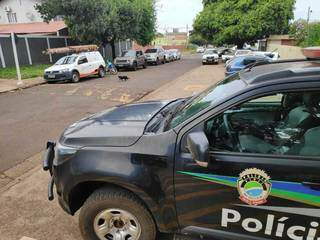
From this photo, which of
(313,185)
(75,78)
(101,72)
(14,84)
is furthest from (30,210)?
(101,72)

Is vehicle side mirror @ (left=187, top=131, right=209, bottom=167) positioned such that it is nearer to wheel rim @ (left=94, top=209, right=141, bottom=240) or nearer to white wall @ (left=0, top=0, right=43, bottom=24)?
wheel rim @ (left=94, top=209, right=141, bottom=240)

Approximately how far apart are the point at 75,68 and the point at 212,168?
53.6ft

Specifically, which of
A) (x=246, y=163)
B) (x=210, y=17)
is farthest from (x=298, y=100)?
(x=210, y=17)

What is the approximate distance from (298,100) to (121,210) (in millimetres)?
1815

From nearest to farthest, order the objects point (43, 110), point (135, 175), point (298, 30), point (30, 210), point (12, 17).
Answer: point (135, 175), point (30, 210), point (43, 110), point (298, 30), point (12, 17)

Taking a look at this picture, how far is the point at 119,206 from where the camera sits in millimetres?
2801

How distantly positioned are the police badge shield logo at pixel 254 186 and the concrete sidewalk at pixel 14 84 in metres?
14.4

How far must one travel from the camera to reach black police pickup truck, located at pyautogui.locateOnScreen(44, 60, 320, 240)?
88.6 inches

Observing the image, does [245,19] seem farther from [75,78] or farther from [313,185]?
[313,185]

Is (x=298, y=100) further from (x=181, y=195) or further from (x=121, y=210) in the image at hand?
(x=121, y=210)

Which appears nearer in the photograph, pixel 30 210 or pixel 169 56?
pixel 30 210

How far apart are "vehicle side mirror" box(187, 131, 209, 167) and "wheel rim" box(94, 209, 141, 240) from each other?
3.15 feet

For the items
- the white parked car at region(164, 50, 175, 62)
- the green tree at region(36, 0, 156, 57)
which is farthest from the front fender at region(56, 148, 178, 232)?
the white parked car at region(164, 50, 175, 62)

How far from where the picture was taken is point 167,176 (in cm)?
251
